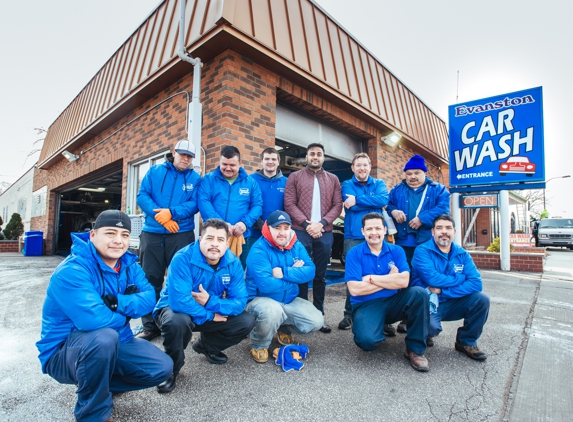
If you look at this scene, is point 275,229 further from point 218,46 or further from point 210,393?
point 218,46

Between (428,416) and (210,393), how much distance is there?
1400mm

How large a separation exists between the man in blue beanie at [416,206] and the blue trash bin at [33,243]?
46.3 ft

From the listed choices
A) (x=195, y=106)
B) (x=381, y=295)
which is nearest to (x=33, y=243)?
(x=195, y=106)

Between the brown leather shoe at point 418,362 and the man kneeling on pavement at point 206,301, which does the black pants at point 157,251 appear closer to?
the man kneeling on pavement at point 206,301

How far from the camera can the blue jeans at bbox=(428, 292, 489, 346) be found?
2.81 meters

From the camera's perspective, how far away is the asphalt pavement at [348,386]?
1.98 m

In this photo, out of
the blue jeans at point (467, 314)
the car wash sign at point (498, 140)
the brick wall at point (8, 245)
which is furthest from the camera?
the brick wall at point (8, 245)

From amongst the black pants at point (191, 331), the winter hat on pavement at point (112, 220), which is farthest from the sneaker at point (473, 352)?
the winter hat on pavement at point (112, 220)

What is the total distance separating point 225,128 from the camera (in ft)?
15.5

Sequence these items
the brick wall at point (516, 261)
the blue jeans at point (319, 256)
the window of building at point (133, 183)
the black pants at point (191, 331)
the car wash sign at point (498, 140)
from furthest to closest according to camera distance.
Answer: the brick wall at point (516, 261), the car wash sign at point (498, 140), the window of building at point (133, 183), the blue jeans at point (319, 256), the black pants at point (191, 331)

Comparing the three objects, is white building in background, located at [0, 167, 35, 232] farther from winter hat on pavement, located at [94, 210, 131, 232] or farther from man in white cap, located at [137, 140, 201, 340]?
winter hat on pavement, located at [94, 210, 131, 232]

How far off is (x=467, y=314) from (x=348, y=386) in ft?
4.39

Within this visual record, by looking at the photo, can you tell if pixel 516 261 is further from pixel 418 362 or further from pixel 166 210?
pixel 166 210

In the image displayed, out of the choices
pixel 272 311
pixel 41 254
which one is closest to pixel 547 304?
pixel 272 311
